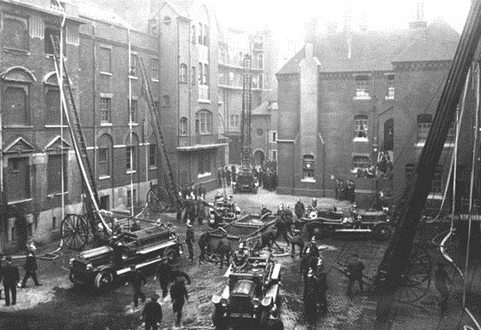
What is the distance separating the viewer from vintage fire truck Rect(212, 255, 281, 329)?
14.4m

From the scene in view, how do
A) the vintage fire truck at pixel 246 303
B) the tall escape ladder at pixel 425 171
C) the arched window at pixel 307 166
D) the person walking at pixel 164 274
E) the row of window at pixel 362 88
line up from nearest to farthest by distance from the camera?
the tall escape ladder at pixel 425 171
the vintage fire truck at pixel 246 303
the person walking at pixel 164 274
the row of window at pixel 362 88
the arched window at pixel 307 166

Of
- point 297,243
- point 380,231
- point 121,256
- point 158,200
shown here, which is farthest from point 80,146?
point 380,231

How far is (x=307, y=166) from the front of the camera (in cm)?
4156

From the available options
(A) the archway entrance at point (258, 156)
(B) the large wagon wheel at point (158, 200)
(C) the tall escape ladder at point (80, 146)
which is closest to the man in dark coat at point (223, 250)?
(C) the tall escape ladder at point (80, 146)

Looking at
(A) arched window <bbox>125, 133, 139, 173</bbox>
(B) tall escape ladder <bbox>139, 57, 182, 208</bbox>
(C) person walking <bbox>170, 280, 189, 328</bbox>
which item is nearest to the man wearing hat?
(C) person walking <bbox>170, 280, 189, 328</bbox>

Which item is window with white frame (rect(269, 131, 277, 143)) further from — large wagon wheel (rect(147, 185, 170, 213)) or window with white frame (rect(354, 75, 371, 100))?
large wagon wheel (rect(147, 185, 170, 213))

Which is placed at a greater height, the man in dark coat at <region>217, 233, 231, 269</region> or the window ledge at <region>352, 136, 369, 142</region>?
the window ledge at <region>352, 136, 369, 142</region>

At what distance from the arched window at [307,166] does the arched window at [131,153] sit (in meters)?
14.3

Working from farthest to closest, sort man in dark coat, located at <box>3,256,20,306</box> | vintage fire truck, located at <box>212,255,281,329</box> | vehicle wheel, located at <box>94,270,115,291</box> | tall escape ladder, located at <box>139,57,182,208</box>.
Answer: tall escape ladder, located at <box>139,57,182,208</box>
vehicle wheel, located at <box>94,270,115,291</box>
man in dark coat, located at <box>3,256,20,306</box>
vintage fire truck, located at <box>212,255,281,329</box>

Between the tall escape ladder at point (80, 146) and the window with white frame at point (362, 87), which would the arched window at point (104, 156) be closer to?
the tall escape ladder at point (80, 146)

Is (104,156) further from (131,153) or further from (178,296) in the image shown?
(178,296)

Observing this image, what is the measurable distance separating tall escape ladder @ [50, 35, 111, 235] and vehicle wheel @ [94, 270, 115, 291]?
4.07 metres

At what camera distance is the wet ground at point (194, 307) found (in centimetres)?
1552

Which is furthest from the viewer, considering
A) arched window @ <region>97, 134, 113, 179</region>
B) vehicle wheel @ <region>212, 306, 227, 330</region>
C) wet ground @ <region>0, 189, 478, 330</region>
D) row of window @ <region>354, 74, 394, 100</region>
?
row of window @ <region>354, 74, 394, 100</region>
